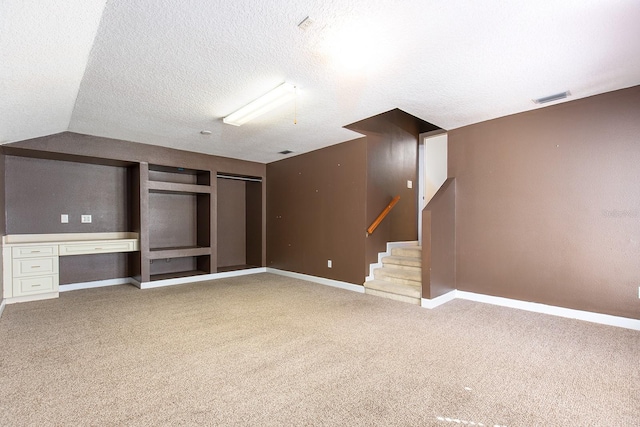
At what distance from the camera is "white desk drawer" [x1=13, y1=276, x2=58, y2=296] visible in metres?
4.05

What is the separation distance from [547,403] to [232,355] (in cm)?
221

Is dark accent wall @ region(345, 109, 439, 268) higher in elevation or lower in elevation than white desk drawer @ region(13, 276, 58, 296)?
higher

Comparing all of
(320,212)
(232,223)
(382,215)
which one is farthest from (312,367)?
(232,223)

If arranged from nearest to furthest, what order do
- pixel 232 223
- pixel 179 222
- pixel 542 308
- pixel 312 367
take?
1. pixel 312 367
2. pixel 542 308
3. pixel 179 222
4. pixel 232 223

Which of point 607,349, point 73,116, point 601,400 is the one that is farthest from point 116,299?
point 607,349

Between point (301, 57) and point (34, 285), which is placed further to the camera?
point (34, 285)

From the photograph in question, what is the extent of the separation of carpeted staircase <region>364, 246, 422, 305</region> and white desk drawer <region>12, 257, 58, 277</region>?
14.8ft

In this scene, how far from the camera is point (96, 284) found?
5035 mm

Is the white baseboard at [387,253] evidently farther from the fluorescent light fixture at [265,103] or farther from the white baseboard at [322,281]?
the fluorescent light fixture at [265,103]

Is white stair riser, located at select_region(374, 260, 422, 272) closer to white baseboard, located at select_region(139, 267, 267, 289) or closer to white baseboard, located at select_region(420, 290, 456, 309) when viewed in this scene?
white baseboard, located at select_region(420, 290, 456, 309)

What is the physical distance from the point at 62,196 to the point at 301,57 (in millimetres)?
4702

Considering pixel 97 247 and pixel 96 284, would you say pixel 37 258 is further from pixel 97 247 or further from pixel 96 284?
pixel 96 284

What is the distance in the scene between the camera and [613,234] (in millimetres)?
3213

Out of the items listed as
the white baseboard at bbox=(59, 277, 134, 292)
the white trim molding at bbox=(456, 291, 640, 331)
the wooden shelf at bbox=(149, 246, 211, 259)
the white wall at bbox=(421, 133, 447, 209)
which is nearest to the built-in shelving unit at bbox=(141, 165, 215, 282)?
the wooden shelf at bbox=(149, 246, 211, 259)
